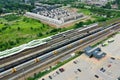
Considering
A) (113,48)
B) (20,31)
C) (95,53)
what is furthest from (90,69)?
(20,31)

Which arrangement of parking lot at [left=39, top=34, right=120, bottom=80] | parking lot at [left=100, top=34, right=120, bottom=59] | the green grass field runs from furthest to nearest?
the green grass field
parking lot at [left=100, top=34, right=120, bottom=59]
parking lot at [left=39, top=34, right=120, bottom=80]

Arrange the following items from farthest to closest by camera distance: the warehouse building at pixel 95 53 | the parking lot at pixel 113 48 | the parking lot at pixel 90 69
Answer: the parking lot at pixel 113 48 → the warehouse building at pixel 95 53 → the parking lot at pixel 90 69

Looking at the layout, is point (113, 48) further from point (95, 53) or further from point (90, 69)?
point (90, 69)

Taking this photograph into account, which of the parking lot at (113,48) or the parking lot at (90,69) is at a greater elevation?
the parking lot at (113,48)

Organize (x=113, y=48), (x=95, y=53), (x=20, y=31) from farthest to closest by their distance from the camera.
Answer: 1. (x=20, y=31)
2. (x=113, y=48)
3. (x=95, y=53)

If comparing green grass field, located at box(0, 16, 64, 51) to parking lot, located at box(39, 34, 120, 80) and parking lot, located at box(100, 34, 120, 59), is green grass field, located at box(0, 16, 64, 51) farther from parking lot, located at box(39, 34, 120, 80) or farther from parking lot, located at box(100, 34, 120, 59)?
parking lot, located at box(100, 34, 120, 59)

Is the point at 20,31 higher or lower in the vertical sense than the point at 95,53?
lower

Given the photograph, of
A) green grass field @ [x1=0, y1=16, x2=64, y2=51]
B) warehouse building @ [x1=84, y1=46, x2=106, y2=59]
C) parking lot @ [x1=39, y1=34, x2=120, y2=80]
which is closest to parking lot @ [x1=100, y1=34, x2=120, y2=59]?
parking lot @ [x1=39, y1=34, x2=120, y2=80]

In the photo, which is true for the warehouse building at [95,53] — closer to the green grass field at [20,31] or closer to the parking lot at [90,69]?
the parking lot at [90,69]

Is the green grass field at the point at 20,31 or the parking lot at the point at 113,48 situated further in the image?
the green grass field at the point at 20,31

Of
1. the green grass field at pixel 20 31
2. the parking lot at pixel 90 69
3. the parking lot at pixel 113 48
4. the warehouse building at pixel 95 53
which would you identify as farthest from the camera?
the green grass field at pixel 20 31

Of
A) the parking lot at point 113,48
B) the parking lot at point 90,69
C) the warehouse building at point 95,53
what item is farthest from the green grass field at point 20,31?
the parking lot at point 113,48
